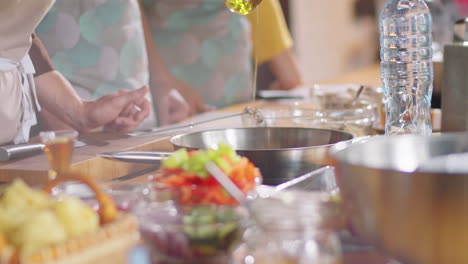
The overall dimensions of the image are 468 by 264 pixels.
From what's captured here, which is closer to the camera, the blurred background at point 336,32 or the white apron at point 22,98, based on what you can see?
the white apron at point 22,98

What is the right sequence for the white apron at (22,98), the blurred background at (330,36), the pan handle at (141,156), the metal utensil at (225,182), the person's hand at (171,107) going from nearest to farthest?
the metal utensil at (225,182), the pan handle at (141,156), the white apron at (22,98), the person's hand at (171,107), the blurred background at (330,36)

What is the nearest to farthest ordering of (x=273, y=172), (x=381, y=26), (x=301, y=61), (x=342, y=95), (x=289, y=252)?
(x=289, y=252) < (x=273, y=172) < (x=381, y=26) < (x=342, y=95) < (x=301, y=61)

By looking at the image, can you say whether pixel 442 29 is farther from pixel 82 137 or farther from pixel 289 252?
pixel 289 252

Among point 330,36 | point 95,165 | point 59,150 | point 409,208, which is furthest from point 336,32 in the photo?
point 409,208

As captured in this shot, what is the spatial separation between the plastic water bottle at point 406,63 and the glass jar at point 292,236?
0.74 meters

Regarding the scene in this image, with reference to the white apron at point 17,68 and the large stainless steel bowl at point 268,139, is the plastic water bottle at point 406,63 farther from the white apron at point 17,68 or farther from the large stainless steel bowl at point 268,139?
the white apron at point 17,68

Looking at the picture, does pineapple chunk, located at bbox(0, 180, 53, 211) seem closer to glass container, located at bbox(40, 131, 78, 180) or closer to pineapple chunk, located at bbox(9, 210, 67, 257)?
pineapple chunk, located at bbox(9, 210, 67, 257)

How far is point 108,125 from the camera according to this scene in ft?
5.14

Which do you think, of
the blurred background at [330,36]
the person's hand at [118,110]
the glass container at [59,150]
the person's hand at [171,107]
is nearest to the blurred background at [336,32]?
the blurred background at [330,36]

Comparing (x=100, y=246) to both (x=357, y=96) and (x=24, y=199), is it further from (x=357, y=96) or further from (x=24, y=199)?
(x=357, y=96)

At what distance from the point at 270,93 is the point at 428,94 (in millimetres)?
843

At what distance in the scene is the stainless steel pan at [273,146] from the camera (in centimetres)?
92

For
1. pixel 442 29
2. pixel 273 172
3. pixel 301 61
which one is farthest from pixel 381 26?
pixel 301 61

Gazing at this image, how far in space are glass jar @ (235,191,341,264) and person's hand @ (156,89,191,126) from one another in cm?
154
